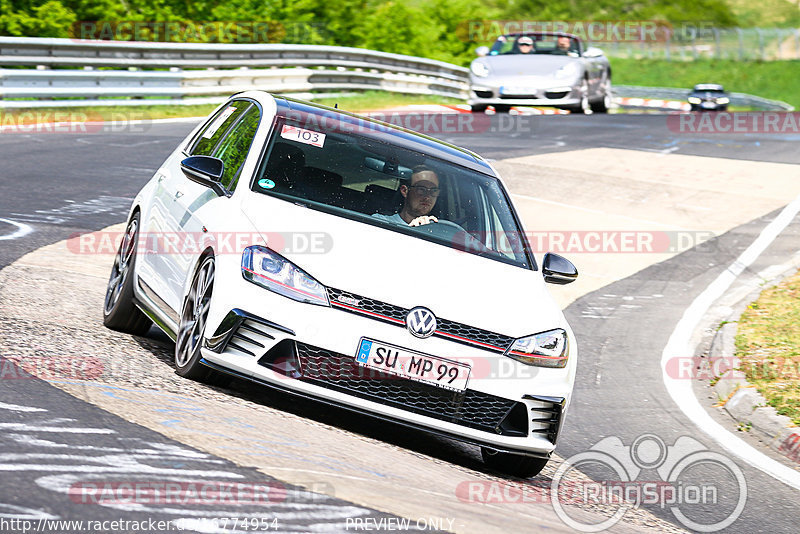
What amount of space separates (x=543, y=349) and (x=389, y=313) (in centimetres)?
86

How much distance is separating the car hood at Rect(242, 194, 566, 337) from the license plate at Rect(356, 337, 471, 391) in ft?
0.72

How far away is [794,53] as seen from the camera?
6512cm

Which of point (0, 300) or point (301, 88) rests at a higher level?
point (0, 300)

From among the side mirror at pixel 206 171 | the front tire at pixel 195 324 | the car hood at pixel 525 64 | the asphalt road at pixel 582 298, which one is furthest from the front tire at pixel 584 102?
the front tire at pixel 195 324

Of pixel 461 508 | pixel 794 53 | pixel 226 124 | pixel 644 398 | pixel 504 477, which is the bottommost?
pixel 794 53

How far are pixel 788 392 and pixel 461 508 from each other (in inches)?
176

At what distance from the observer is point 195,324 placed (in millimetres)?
6129

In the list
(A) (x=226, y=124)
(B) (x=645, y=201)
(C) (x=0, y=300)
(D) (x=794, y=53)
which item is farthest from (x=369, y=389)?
(D) (x=794, y=53)

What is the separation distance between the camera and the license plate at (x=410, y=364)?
5605mm

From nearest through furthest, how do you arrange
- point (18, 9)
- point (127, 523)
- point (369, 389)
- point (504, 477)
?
point (127, 523)
point (369, 389)
point (504, 477)
point (18, 9)

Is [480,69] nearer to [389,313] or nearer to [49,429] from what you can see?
[389,313]

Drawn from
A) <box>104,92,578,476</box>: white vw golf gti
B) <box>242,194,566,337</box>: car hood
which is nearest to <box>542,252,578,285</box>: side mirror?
<box>104,92,578,476</box>: white vw golf gti

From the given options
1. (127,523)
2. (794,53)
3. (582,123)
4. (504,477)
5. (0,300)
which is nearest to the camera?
(127,523)

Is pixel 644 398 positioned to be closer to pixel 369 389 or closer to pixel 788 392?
pixel 788 392
